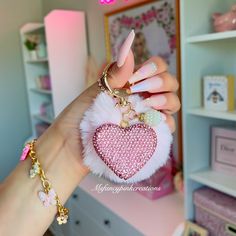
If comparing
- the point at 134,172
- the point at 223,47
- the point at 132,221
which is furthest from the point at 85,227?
the point at 134,172

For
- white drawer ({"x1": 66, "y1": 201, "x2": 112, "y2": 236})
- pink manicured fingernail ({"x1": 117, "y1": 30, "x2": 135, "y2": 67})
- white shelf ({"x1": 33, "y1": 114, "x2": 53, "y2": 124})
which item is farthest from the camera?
white shelf ({"x1": 33, "y1": 114, "x2": 53, "y2": 124})

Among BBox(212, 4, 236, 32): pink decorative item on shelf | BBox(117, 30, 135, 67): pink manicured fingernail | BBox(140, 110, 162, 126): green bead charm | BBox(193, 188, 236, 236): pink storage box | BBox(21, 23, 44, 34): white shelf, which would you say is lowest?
BBox(193, 188, 236, 236): pink storage box

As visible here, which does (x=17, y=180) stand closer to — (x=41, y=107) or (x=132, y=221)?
(x=132, y=221)

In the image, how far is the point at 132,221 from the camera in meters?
1.29

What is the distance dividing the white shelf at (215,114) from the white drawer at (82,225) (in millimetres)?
815

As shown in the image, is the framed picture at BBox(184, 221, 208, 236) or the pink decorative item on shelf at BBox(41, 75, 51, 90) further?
the pink decorative item on shelf at BBox(41, 75, 51, 90)

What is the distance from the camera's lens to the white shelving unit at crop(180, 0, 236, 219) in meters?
1.01

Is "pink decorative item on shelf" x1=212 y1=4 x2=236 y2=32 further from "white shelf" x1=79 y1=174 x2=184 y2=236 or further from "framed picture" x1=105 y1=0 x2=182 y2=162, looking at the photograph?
"white shelf" x1=79 y1=174 x2=184 y2=236

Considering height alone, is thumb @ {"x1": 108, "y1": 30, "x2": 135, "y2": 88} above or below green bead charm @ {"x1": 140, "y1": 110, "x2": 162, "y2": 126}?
above

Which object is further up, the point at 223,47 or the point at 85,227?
the point at 223,47

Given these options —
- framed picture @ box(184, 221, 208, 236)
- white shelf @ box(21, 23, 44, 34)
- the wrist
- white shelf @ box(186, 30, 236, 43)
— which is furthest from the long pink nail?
white shelf @ box(21, 23, 44, 34)

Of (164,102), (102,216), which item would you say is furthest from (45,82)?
(164,102)

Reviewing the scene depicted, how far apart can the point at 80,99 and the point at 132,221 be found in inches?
34.1

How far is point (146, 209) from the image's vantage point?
1.39 meters
